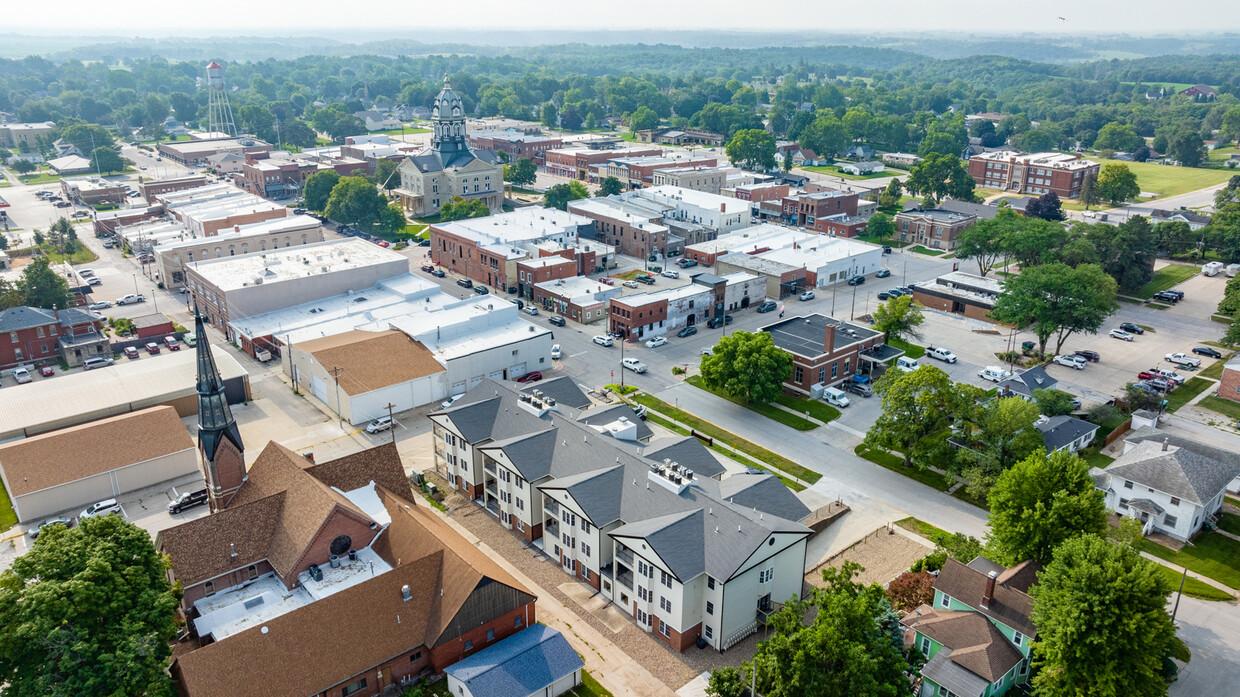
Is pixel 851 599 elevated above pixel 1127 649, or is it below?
above

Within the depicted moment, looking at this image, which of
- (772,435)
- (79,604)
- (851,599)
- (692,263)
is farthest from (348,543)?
(692,263)

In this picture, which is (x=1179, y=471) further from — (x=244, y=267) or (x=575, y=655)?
(x=244, y=267)

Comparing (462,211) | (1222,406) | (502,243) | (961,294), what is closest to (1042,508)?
(1222,406)

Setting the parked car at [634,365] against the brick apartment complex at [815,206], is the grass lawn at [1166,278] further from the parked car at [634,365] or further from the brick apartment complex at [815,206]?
the parked car at [634,365]

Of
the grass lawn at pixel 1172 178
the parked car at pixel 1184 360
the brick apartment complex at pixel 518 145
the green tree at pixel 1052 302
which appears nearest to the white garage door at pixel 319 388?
the green tree at pixel 1052 302

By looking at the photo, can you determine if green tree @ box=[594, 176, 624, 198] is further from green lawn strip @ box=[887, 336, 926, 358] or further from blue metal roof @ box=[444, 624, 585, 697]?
blue metal roof @ box=[444, 624, 585, 697]

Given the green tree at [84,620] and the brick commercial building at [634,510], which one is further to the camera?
the brick commercial building at [634,510]
